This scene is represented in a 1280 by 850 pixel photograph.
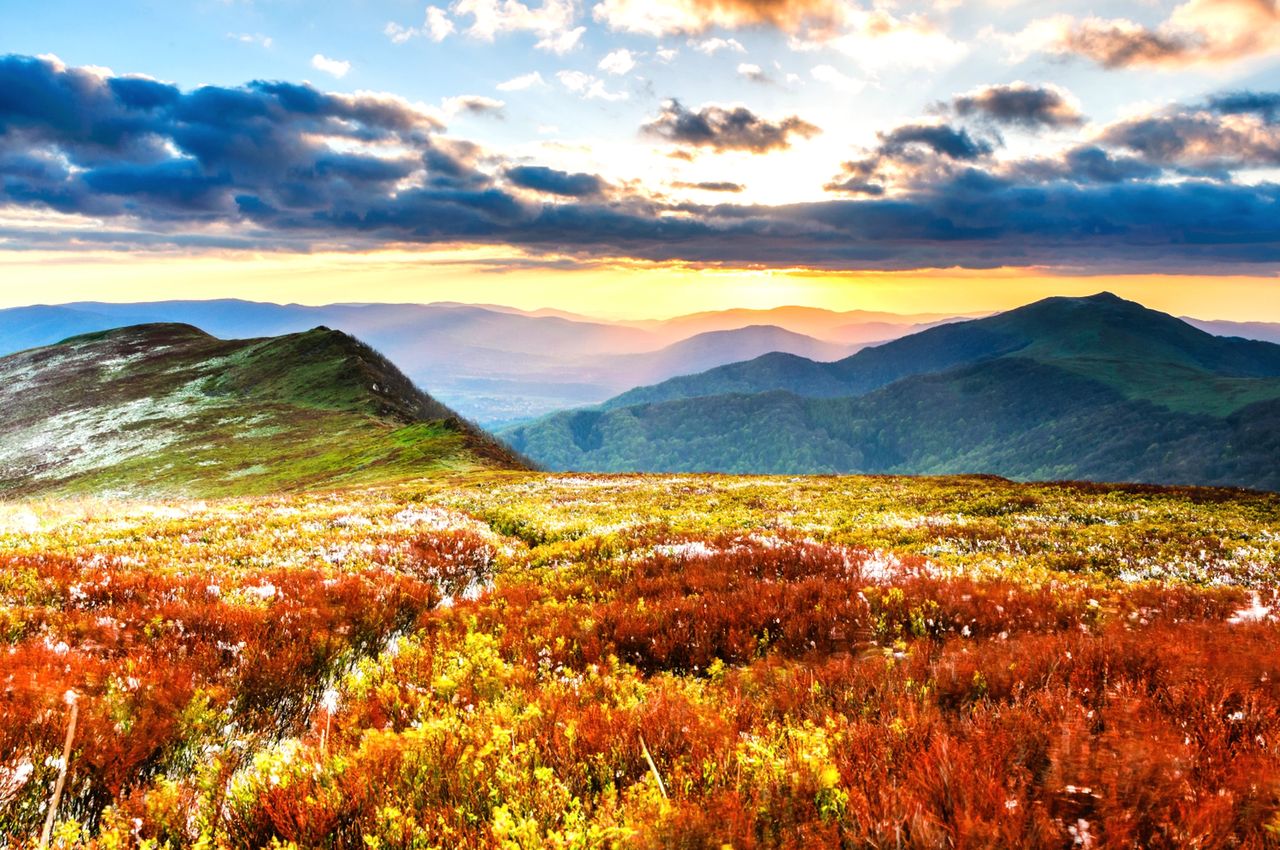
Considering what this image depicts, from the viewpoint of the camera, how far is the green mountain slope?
83312 mm

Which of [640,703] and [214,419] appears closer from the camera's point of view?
[640,703]

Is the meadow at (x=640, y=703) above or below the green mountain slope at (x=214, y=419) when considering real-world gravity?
above

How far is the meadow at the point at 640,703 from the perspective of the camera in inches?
123

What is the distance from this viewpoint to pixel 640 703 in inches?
187

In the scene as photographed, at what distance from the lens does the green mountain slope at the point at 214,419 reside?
83.3 metres

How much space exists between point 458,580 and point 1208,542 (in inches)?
721

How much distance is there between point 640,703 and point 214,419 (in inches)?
5909

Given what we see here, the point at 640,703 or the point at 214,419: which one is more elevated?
the point at 640,703

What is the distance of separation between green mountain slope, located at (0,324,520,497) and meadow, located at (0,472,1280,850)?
59.4m

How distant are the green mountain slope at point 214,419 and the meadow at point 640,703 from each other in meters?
59.4

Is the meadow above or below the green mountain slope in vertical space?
above

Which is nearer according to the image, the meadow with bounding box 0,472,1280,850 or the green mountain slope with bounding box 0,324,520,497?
the meadow with bounding box 0,472,1280,850

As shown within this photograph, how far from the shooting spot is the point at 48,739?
4.22 m

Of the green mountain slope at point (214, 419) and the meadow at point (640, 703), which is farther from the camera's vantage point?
the green mountain slope at point (214, 419)
